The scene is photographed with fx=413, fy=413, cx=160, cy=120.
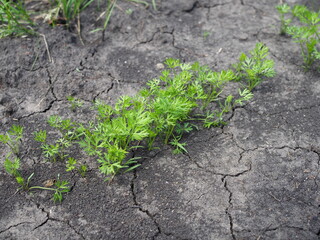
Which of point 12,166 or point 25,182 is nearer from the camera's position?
point 12,166

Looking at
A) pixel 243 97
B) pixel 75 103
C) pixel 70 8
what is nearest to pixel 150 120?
pixel 75 103

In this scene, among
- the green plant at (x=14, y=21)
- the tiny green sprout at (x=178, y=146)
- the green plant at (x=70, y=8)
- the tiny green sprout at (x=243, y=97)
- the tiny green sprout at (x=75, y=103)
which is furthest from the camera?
the green plant at (x=70, y=8)

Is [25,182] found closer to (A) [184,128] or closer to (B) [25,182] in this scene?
(B) [25,182]

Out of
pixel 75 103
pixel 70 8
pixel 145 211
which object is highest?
pixel 70 8

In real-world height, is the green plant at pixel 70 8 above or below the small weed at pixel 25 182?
above

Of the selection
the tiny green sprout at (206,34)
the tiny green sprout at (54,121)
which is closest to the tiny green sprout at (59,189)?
the tiny green sprout at (54,121)

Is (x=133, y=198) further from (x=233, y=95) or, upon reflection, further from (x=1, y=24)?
(x=1, y=24)

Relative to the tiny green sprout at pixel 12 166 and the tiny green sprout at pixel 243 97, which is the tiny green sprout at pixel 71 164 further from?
the tiny green sprout at pixel 243 97

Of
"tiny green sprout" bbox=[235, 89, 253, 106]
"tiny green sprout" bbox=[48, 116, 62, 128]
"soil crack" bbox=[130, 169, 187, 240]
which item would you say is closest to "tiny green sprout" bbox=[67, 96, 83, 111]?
"tiny green sprout" bbox=[48, 116, 62, 128]
